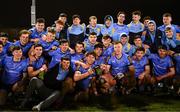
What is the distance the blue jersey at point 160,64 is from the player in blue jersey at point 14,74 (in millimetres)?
2653

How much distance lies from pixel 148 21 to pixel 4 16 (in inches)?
144

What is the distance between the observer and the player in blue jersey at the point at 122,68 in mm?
7352

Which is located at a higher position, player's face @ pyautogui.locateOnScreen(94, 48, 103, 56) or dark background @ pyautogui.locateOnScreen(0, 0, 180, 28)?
dark background @ pyautogui.locateOnScreen(0, 0, 180, 28)

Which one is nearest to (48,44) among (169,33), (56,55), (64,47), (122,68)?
(56,55)

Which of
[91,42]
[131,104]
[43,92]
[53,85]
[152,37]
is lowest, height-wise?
[131,104]

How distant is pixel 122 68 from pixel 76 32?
1373 mm

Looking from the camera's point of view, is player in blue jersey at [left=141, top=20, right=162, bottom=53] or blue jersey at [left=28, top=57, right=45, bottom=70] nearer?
blue jersey at [left=28, top=57, right=45, bottom=70]

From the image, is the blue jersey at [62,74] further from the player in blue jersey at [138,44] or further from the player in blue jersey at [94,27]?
the player in blue jersey at [138,44]

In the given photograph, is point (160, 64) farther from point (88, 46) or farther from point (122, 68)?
point (88, 46)

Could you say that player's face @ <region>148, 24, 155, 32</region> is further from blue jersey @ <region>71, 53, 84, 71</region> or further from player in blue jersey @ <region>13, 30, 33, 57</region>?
player in blue jersey @ <region>13, 30, 33, 57</region>

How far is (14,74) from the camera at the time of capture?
22.5ft

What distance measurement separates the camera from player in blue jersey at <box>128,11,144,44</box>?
317 inches

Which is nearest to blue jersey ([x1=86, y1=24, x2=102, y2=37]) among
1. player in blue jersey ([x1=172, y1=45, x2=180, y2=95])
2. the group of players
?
the group of players

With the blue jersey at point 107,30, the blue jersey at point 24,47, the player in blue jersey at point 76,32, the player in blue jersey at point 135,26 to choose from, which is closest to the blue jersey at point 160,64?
the player in blue jersey at point 135,26
